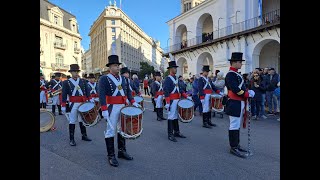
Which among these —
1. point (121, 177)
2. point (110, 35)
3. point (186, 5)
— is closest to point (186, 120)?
point (121, 177)

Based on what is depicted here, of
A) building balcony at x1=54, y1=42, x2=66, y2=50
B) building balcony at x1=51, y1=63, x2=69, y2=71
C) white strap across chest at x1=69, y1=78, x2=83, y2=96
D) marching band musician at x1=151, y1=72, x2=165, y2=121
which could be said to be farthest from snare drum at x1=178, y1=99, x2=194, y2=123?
building balcony at x1=54, y1=42, x2=66, y2=50

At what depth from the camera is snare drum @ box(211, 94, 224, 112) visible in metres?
7.57

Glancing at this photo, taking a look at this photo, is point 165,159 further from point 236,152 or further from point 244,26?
point 244,26

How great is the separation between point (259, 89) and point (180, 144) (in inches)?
202

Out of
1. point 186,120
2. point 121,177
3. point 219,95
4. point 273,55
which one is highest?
point 273,55

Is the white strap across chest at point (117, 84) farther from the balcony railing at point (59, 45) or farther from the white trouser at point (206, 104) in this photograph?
the balcony railing at point (59, 45)

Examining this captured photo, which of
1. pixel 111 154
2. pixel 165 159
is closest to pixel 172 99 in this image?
pixel 165 159

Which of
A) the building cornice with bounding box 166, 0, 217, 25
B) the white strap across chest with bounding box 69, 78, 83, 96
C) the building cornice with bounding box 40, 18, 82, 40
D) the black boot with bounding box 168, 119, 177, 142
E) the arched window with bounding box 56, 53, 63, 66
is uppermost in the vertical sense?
the building cornice with bounding box 40, 18, 82, 40

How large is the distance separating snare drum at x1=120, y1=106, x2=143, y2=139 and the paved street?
1.94ft

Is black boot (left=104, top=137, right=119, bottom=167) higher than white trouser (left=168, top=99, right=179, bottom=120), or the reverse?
white trouser (left=168, top=99, right=179, bottom=120)

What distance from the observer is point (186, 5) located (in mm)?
30641

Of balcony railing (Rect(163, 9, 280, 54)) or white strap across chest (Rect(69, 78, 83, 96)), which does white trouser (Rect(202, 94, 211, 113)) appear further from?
balcony railing (Rect(163, 9, 280, 54))
